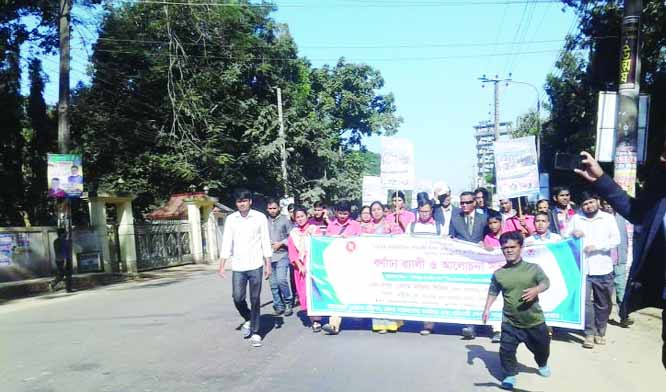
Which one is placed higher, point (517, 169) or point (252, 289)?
point (517, 169)

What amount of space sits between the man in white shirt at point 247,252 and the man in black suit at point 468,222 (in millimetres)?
2489

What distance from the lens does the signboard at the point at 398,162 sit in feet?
40.6

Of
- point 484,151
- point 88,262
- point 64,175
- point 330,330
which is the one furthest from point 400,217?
point 484,151

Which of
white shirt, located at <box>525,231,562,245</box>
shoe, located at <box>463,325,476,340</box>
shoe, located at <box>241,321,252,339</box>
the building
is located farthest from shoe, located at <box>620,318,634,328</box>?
the building

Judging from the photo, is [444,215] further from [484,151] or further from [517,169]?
[484,151]

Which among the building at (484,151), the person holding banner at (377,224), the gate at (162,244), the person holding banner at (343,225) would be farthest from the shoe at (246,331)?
the building at (484,151)

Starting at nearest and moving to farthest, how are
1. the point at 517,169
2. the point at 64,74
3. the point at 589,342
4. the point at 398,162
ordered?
the point at 589,342 < the point at 517,169 < the point at 398,162 < the point at 64,74

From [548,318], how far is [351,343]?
2.37 meters

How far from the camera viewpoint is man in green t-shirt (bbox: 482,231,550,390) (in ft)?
16.4

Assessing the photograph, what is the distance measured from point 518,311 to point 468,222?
8.36 feet

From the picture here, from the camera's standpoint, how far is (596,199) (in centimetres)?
709

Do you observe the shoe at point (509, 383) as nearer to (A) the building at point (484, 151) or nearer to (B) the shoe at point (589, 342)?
(B) the shoe at point (589, 342)

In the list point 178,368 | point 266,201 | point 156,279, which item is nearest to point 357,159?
point 156,279

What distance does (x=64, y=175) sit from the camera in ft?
50.1
